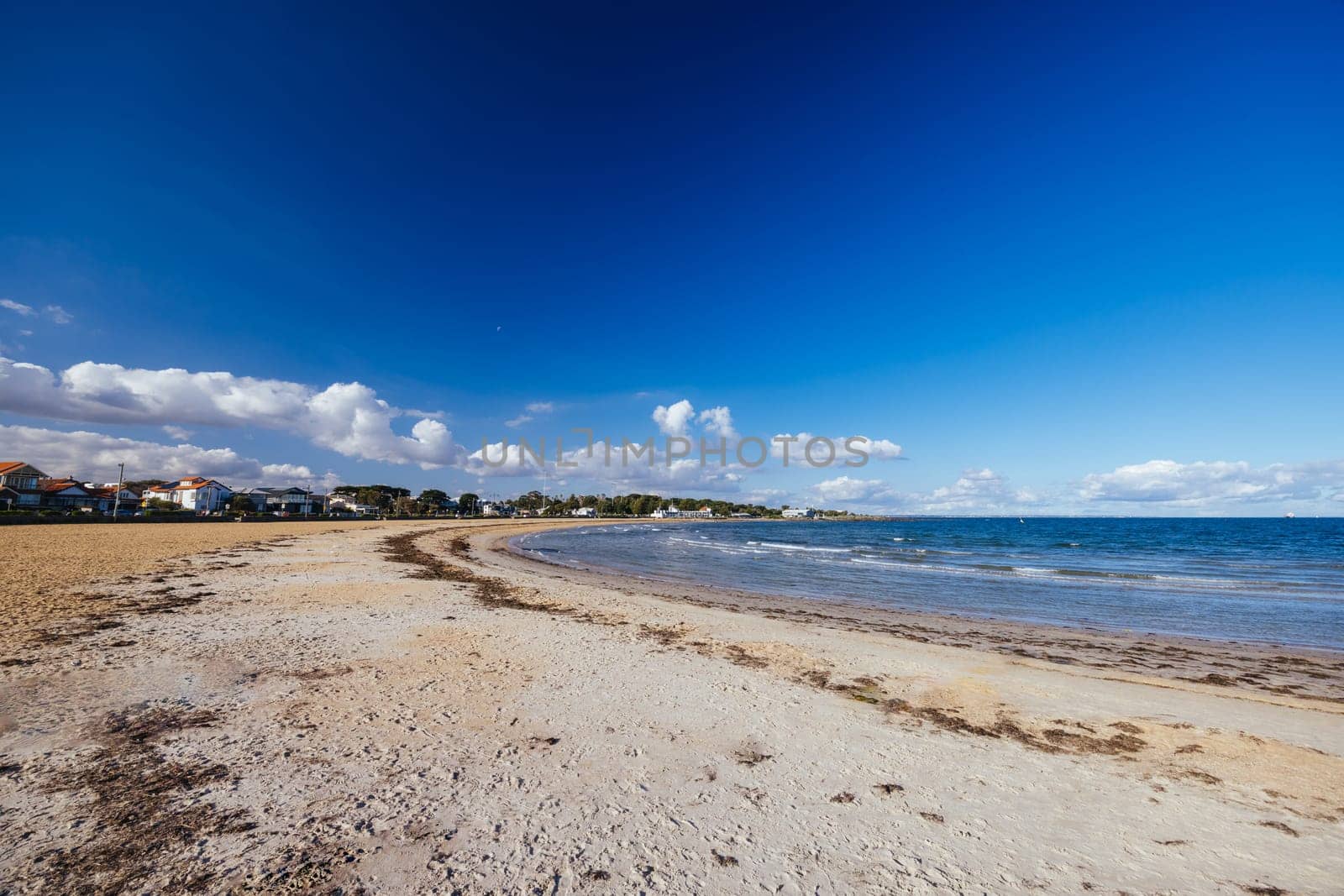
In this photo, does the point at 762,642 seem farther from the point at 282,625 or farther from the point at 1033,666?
the point at 282,625

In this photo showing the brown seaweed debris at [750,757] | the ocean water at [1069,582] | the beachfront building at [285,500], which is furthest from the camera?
the beachfront building at [285,500]

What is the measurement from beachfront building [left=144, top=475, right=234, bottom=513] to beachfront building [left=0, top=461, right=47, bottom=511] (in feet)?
67.6

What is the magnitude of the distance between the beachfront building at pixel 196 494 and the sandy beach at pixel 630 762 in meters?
108

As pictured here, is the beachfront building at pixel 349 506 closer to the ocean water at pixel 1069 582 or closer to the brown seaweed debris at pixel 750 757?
the ocean water at pixel 1069 582

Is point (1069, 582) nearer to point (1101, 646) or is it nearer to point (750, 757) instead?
point (1101, 646)

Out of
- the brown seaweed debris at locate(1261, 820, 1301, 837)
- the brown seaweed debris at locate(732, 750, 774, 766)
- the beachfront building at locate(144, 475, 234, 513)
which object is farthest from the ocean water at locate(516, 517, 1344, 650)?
the beachfront building at locate(144, 475, 234, 513)

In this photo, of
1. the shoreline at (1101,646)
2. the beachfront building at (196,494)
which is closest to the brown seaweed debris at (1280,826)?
the shoreline at (1101,646)

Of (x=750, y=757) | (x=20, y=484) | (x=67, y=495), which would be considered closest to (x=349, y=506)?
(x=67, y=495)

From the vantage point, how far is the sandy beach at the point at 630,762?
3754 mm

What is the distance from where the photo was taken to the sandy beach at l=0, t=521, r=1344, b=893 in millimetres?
3754

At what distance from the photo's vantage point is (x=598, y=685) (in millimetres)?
7895

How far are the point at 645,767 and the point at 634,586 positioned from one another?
1558cm

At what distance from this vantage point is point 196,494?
93.5m

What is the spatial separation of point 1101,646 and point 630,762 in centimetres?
1284
